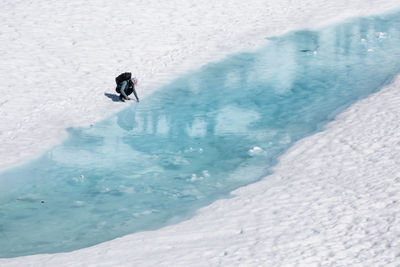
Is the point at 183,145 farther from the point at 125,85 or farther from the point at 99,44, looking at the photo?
the point at 99,44

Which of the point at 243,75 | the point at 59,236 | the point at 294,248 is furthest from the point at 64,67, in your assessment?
the point at 294,248

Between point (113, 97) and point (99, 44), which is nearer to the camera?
point (113, 97)

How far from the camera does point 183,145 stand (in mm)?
10492

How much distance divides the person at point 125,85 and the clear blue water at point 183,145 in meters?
0.40

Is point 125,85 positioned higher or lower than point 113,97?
higher

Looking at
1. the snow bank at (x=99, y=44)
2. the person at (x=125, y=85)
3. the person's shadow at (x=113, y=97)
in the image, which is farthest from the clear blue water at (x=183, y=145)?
the snow bank at (x=99, y=44)

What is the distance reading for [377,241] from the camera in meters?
6.27

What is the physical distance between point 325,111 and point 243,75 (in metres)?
3.32

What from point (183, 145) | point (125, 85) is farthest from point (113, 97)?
point (183, 145)

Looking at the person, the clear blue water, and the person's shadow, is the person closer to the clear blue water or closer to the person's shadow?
the person's shadow

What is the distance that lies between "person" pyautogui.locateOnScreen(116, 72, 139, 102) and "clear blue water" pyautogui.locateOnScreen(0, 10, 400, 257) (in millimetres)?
395

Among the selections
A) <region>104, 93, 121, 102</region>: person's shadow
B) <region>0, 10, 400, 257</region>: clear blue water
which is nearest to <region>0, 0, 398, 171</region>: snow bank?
<region>104, 93, 121, 102</region>: person's shadow

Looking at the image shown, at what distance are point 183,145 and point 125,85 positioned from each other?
299cm

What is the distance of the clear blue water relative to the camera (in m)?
8.10
